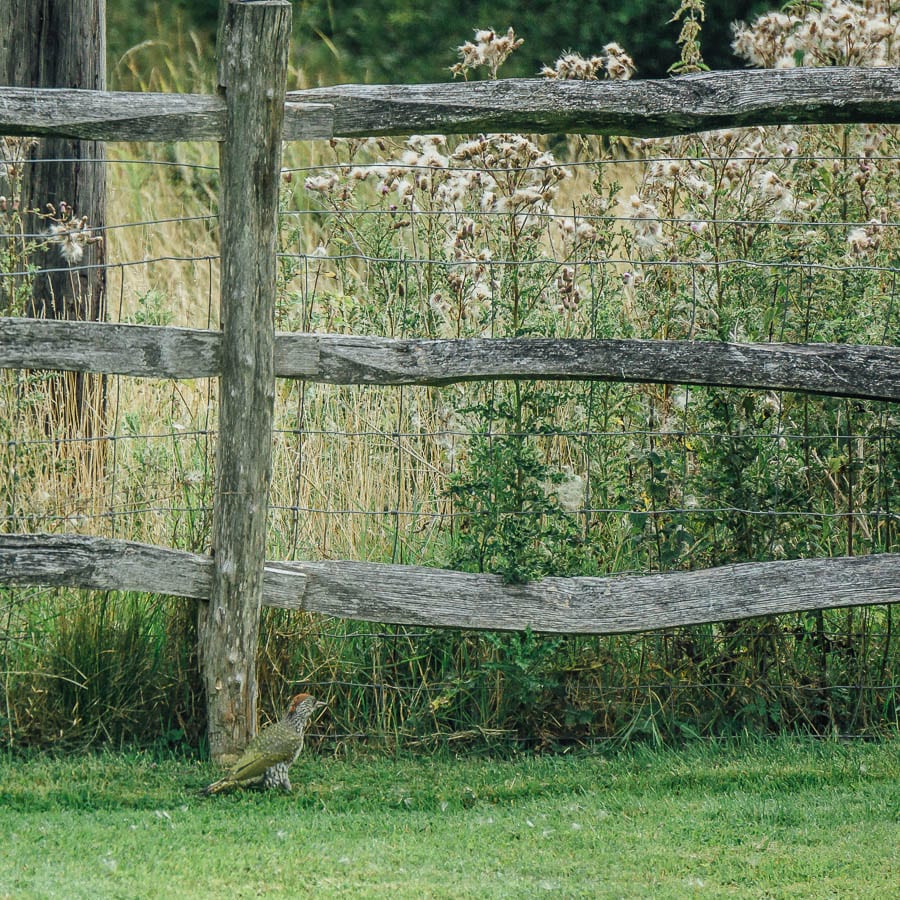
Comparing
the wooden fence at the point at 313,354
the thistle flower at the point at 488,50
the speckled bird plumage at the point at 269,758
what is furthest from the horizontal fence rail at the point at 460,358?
the thistle flower at the point at 488,50

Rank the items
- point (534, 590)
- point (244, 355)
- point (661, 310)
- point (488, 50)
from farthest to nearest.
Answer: point (488, 50) → point (661, 310) → point (534, 590) → point (244, 355)

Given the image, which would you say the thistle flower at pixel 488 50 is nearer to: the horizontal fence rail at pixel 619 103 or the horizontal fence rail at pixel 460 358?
the horizontal fence rail at pixel 619 103

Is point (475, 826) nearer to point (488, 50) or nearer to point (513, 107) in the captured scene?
point (513, 107)

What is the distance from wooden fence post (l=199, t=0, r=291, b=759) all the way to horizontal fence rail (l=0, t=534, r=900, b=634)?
100 mm

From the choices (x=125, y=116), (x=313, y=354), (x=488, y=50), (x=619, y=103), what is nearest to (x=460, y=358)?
(x=313, y=354)

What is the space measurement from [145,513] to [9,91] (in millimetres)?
1665

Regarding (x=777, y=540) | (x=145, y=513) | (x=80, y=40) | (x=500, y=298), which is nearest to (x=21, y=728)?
(x=145, y=513)

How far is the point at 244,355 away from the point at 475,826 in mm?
1566

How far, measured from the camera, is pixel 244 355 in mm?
4051

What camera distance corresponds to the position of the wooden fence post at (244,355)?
3.97 metres

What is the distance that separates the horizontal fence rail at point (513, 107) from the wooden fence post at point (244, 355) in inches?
4.0

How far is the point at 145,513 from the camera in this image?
4.93 metres

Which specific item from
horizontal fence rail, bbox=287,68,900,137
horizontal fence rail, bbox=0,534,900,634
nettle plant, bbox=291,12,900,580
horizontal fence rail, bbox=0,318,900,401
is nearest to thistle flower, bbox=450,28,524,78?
nettle plant, bbox=291,12,900,580

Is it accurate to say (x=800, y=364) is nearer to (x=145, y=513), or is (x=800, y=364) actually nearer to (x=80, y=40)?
(x=145, y=513)
